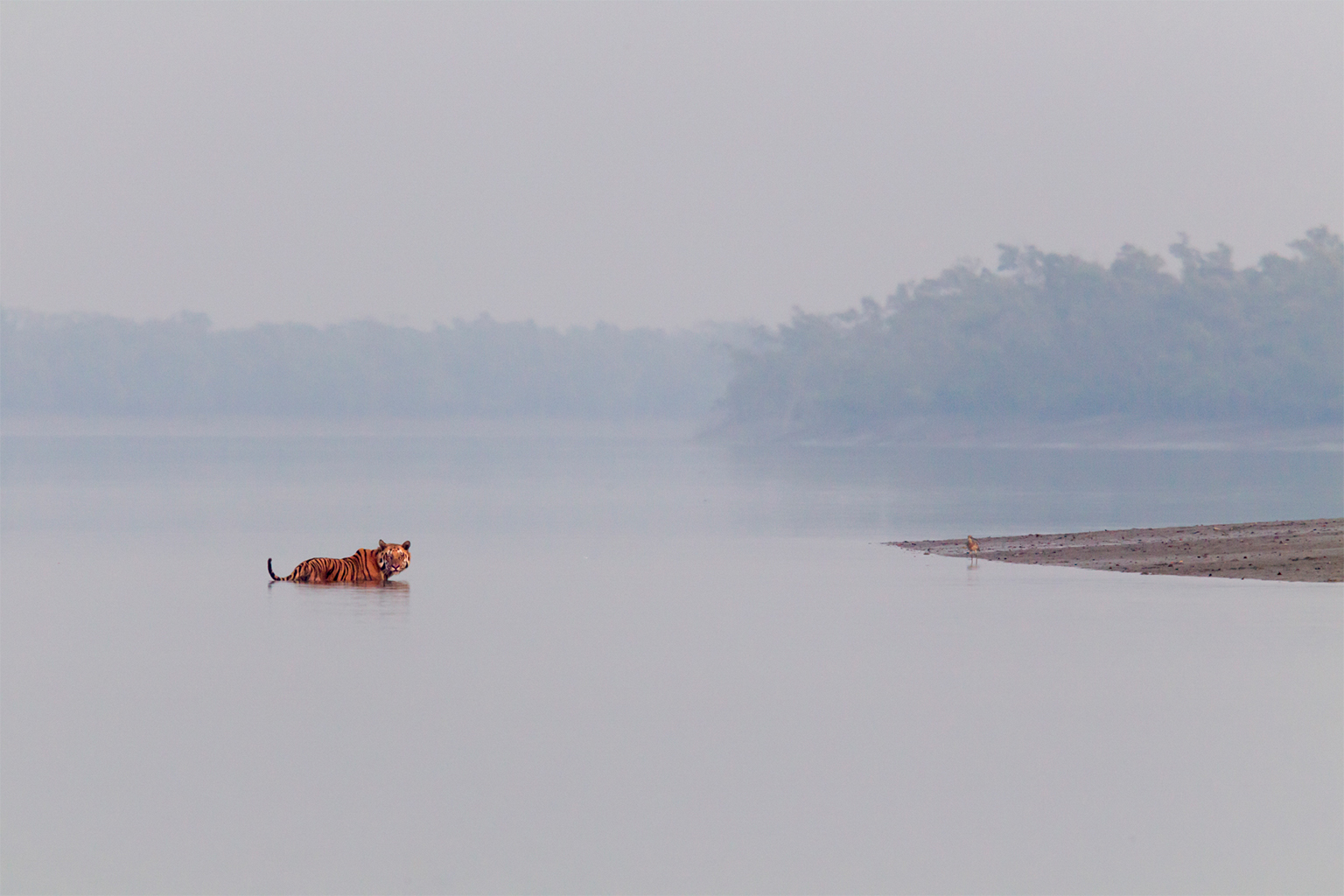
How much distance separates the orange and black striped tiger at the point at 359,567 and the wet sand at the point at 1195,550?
7.56 metres

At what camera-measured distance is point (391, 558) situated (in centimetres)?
2067

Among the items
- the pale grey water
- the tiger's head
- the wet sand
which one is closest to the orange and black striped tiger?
the tiger's head

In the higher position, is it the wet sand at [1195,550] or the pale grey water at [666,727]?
the wet sand at [1195,550]

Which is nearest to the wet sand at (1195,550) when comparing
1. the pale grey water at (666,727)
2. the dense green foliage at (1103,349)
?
the pale grey water at (666,727)

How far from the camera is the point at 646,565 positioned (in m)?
23.9

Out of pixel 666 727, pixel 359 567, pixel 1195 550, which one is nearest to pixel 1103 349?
pixel 1195 550

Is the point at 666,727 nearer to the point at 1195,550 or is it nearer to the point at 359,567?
the point at 359,567

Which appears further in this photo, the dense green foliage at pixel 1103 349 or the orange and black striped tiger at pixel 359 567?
the dense green foliage at pixel 1103 349

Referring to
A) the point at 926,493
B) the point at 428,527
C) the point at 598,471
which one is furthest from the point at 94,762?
the point at 598,471

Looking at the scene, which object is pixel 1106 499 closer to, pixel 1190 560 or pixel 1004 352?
pixel 1190 560

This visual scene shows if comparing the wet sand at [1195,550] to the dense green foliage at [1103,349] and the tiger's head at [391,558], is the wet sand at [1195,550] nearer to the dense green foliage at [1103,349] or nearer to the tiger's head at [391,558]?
the tiger's head at [391,558]

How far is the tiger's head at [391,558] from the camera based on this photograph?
2062 cm

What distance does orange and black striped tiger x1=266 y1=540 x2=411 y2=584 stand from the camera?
66.9 feet

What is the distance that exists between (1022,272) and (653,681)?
11698cm
